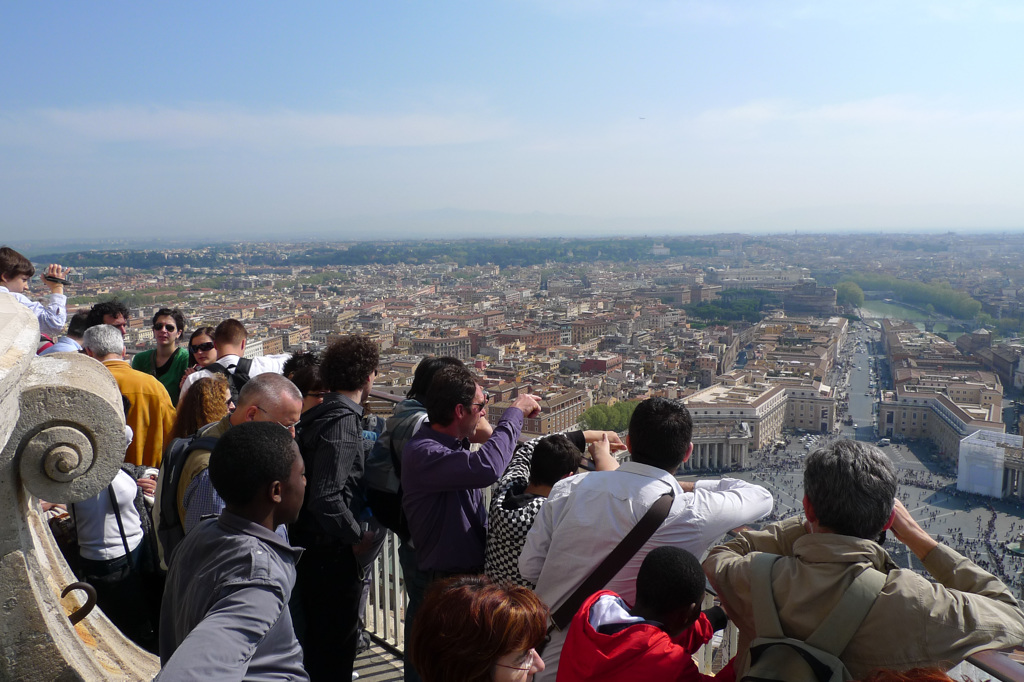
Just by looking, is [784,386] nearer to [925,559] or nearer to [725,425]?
[725,425]

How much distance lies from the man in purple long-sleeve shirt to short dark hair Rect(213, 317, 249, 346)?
1.32 meters

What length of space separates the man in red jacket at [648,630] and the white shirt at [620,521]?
17 cm

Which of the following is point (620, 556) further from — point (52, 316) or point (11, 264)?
point (52, 316)

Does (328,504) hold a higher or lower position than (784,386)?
higher

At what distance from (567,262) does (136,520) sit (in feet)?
254

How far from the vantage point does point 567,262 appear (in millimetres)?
78438

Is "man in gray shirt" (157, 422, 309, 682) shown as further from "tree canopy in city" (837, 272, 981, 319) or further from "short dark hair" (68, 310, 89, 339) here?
"tree canopy in city" (837, 272, 981, 319)

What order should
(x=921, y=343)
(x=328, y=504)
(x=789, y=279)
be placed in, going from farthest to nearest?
(x=789, y=279) < (x=921, y=343) < (x=328, y=504)

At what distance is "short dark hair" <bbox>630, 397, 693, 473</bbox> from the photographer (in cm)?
126

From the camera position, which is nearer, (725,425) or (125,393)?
(125,393)

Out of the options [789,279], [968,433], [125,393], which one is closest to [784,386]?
[968,433]

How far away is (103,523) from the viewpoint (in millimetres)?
1592

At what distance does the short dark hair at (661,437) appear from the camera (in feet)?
4.13

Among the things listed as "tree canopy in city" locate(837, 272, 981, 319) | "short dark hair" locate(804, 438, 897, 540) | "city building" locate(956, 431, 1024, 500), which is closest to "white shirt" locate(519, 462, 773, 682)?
"short dark hair" locate(804, 438, 897, 540)
